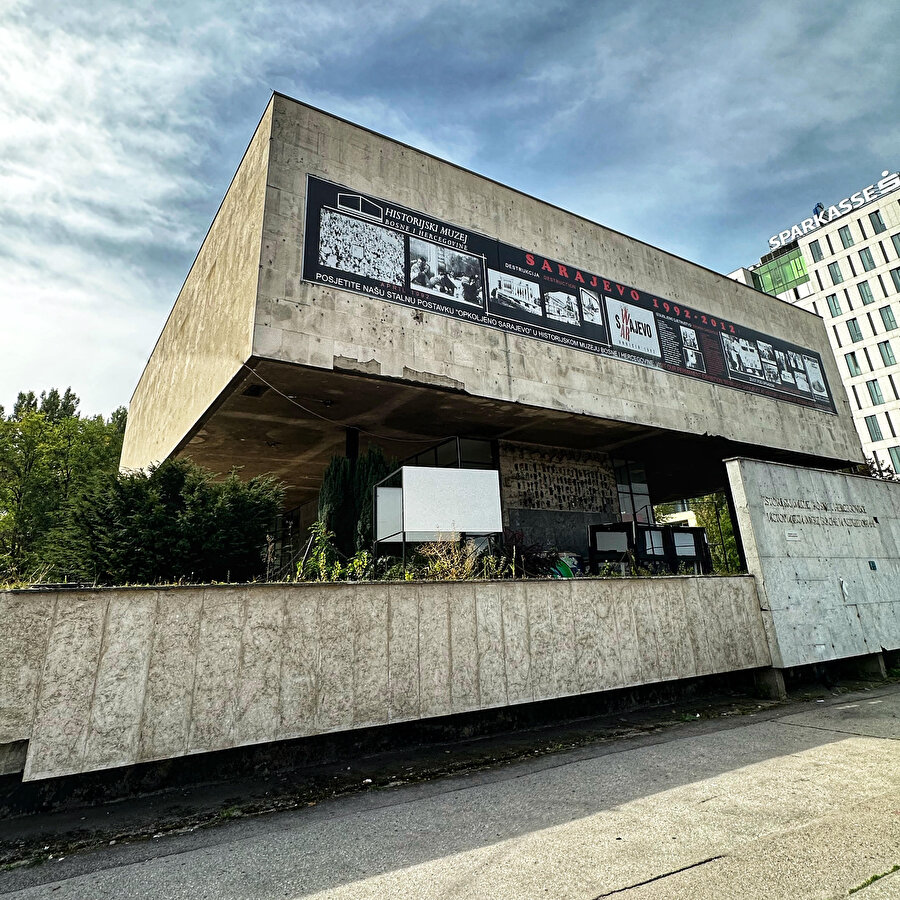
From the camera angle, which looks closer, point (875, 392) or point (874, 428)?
point (874, 428)

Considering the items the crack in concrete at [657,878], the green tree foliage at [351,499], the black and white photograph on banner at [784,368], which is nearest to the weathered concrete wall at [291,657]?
the crack in concrete at [657,878]

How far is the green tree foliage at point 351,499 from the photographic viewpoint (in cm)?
1116

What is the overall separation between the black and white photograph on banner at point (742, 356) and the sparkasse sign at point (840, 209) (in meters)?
43.4

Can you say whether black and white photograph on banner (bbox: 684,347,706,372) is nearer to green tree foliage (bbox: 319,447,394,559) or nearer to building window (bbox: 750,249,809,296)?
green tree foliage (bbox: 319,447,394,559)

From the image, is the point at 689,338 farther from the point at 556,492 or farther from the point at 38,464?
Result: the point at 38,464

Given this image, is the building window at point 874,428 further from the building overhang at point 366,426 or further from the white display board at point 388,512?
the white display board at point 388,512

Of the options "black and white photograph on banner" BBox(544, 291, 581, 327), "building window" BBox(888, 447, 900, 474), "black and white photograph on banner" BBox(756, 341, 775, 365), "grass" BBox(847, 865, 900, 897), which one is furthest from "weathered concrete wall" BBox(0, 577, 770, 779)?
"building window" BBox(888, 447, 900, 474)

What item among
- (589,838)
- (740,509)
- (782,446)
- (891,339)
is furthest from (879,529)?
(891,339)

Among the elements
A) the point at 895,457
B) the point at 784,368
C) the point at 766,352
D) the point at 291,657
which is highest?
the point at 895,457

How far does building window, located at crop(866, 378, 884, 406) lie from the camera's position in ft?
145

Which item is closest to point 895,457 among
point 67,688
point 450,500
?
point 450,500

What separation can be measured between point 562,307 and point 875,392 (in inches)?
1770

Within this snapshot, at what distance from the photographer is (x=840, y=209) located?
49.1 metres

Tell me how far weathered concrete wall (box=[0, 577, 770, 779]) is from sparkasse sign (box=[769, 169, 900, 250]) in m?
56.3
